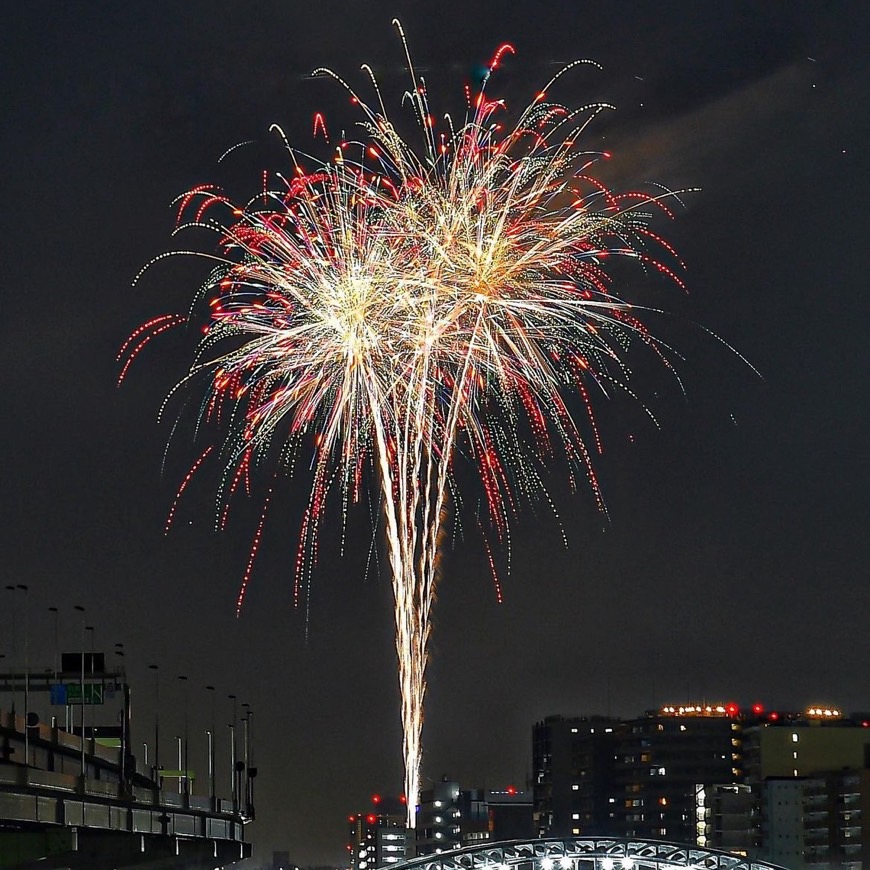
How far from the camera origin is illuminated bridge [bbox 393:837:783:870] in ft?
163

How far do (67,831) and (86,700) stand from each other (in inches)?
1116

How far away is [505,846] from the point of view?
49.8 metres

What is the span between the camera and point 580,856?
5156cm

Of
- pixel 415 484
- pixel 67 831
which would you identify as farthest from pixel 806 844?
pixel 415 484

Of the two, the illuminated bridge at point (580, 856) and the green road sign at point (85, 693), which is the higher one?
the green road sign at point (85, 693)

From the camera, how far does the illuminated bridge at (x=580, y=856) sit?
49.7 m

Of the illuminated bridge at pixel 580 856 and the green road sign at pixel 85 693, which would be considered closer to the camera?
the illuminated bridge at pixel 580 856

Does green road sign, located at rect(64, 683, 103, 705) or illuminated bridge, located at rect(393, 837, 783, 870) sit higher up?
green road sign, located at rect(64, 683, 103, 705)

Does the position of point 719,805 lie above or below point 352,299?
below

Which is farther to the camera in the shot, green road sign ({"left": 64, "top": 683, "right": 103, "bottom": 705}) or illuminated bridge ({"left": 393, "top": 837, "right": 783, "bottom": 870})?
green road sign ({"left": 64, "top": 683, "right": 103, "bottom": 705})

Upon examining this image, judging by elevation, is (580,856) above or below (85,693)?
below

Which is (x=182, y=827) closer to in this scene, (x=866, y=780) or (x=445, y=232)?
(x=445, y=232)

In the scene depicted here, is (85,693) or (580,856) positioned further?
(85,693)

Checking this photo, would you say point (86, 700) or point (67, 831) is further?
point (86, 700)
